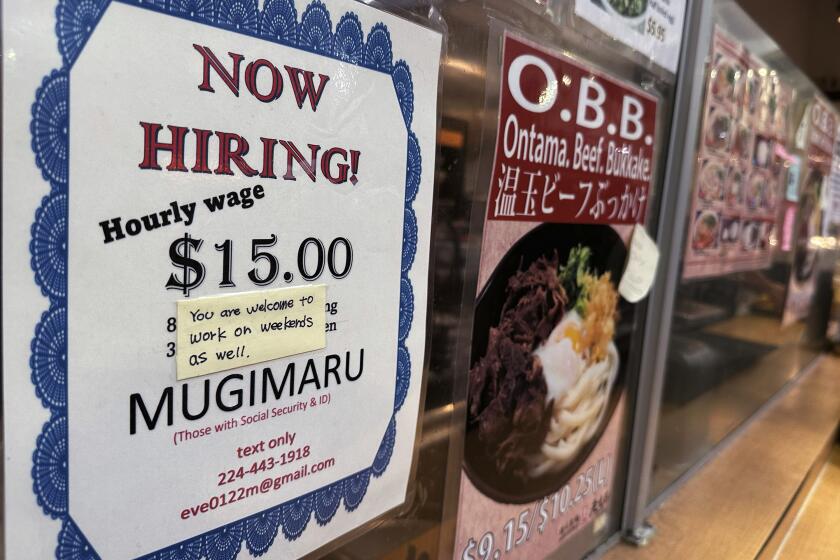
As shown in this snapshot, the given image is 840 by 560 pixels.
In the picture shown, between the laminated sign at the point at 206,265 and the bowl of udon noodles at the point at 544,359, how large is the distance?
0.17 m

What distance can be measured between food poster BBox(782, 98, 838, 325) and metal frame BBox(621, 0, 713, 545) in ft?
3.45

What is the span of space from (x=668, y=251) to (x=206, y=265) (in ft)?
2.82

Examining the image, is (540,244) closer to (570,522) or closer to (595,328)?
(595,328)

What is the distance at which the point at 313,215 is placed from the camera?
0.50m

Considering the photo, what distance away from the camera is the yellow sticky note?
445mm

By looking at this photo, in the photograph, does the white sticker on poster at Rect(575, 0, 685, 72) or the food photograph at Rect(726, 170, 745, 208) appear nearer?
the white sticker on poster at Rect(575, 0, 685, 72)

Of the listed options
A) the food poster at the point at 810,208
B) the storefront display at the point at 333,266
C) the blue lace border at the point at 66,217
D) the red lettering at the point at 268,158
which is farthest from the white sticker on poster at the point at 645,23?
the food poster at the point at 810,208

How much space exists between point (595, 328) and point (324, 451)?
1.71 ft

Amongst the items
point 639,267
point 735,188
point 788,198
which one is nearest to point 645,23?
point 639,267

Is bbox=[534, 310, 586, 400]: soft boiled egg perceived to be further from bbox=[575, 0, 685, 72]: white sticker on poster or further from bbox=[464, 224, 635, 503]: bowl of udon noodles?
bbox=[575, 0, 685, 72]: white sticker on poster

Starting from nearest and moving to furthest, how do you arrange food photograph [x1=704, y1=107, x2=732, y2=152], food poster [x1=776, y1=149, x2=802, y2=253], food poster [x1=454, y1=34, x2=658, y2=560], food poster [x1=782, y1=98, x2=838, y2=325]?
1. food poster [x1=454, y1=34, x2=658, y2=560]
2. food photograph [x1=704, y1=107, x2=732, y2=152]
3. food poster [x1=776, y1=149, x2=802, y2=253]
4. food poster [x1=782, y1=98, x2=838, y2=325]

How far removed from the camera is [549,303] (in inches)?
32.2

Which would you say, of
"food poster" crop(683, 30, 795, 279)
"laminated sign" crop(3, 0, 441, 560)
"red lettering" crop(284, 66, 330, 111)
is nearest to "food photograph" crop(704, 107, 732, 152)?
"food poster" crop(683, 30, 795, 279)

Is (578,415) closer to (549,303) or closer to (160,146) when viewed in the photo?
(549,303)
